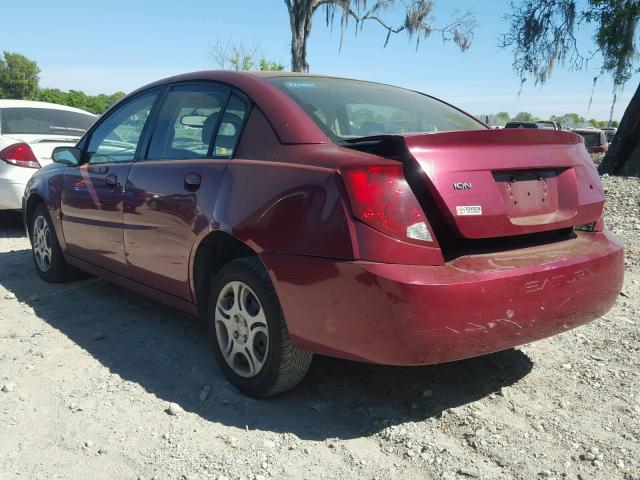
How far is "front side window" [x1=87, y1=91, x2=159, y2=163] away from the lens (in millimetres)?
3938

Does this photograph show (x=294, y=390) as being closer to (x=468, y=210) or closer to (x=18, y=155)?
(x=468, y=210)

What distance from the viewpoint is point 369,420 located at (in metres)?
2.77

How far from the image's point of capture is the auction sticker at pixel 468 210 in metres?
2.43

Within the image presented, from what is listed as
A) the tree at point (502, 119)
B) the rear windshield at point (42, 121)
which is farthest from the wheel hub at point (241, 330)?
the tree at point (502, 119)

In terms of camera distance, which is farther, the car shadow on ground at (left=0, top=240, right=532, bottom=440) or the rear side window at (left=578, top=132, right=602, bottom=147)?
the rear side window at (left=578, top=132, right=602, bottom=147)

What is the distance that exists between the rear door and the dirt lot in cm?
56

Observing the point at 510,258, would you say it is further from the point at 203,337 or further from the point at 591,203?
the point at 203,337

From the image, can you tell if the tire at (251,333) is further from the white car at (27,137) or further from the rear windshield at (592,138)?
the rear windshield at (592,138)

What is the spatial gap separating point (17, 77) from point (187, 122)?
6710 cm

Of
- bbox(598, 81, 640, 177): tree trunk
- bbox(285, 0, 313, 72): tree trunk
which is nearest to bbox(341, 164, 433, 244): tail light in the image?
bbox(598, 81, 640, 177): tree trunk

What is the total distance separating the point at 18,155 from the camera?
6805 mm

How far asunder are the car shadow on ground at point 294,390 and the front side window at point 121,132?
1129 millimetres

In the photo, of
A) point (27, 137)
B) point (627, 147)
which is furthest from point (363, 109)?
point (627, 147)

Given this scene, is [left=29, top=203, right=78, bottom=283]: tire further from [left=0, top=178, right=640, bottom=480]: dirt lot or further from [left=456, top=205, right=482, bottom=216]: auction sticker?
[left=456, top=205, right=482, bottom=216]: auction sticker
